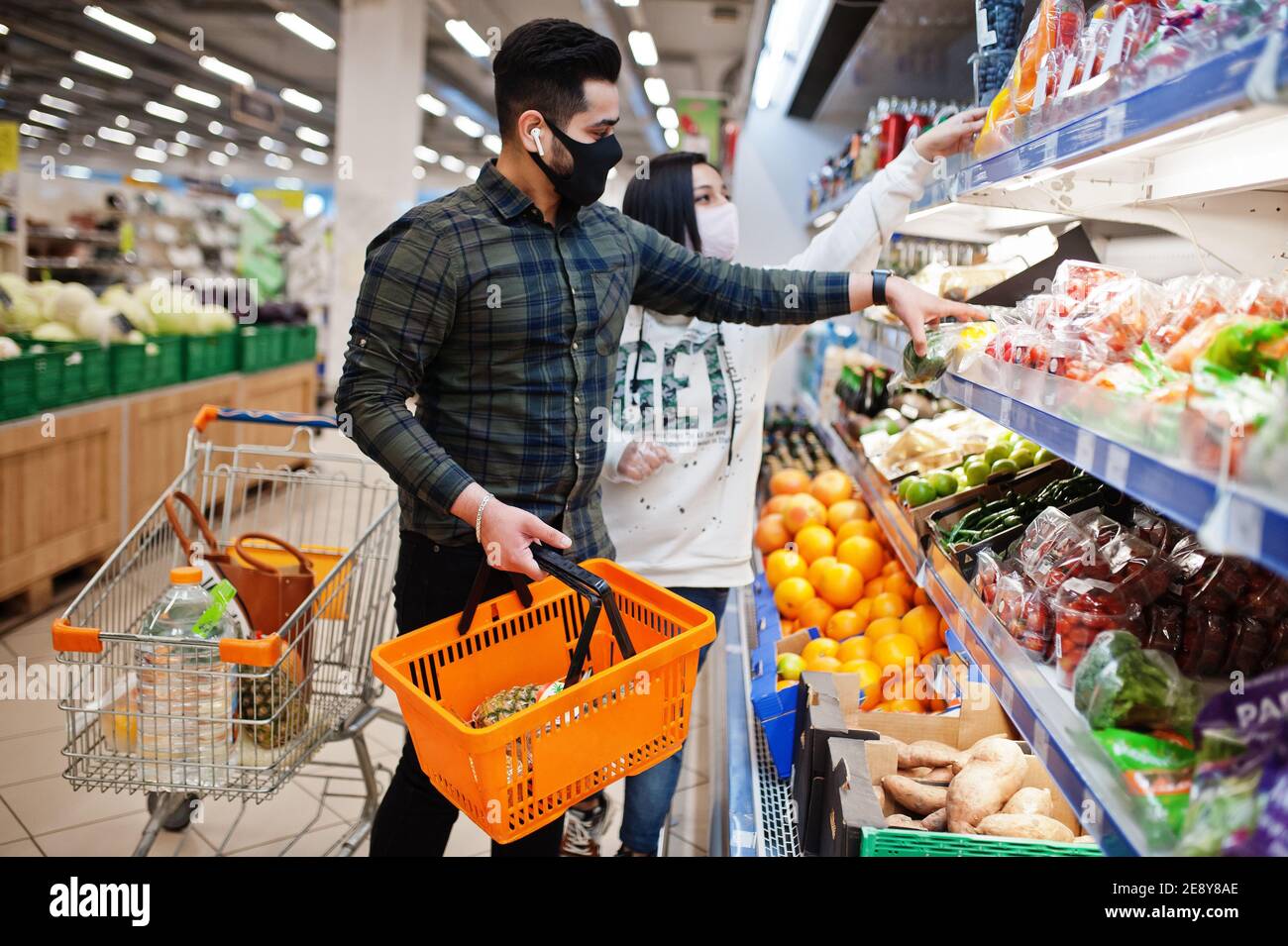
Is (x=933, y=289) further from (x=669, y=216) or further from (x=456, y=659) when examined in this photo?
(x=456, y=659)

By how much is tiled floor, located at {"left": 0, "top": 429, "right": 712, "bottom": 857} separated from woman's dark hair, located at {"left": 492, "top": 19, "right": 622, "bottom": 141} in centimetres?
179

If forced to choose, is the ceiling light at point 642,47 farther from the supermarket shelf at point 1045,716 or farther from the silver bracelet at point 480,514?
the silver bracelet at point 480,514

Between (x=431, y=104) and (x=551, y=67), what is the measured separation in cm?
1750

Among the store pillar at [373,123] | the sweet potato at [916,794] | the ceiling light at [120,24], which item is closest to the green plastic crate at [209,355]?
the store pillar at [373,123]

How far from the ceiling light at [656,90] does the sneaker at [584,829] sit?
1312 centimetres

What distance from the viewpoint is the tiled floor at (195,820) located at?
8.85 feet

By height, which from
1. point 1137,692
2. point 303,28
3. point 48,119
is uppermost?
point 48,119

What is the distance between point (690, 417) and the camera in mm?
2314

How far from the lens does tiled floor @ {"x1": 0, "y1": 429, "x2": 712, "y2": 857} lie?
8.85 feet

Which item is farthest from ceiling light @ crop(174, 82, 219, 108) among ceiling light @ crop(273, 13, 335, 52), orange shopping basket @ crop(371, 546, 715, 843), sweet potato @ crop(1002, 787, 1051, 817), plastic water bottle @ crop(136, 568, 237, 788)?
sweet potato @ crop(1002, 787, 1051, 817)

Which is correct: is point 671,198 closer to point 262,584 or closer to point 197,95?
point 262,584

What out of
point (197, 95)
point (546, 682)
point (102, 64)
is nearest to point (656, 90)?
point (102, 64)

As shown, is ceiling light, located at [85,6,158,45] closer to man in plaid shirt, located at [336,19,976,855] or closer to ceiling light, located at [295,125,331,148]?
ceiling light, located at [295,125,331,148]
